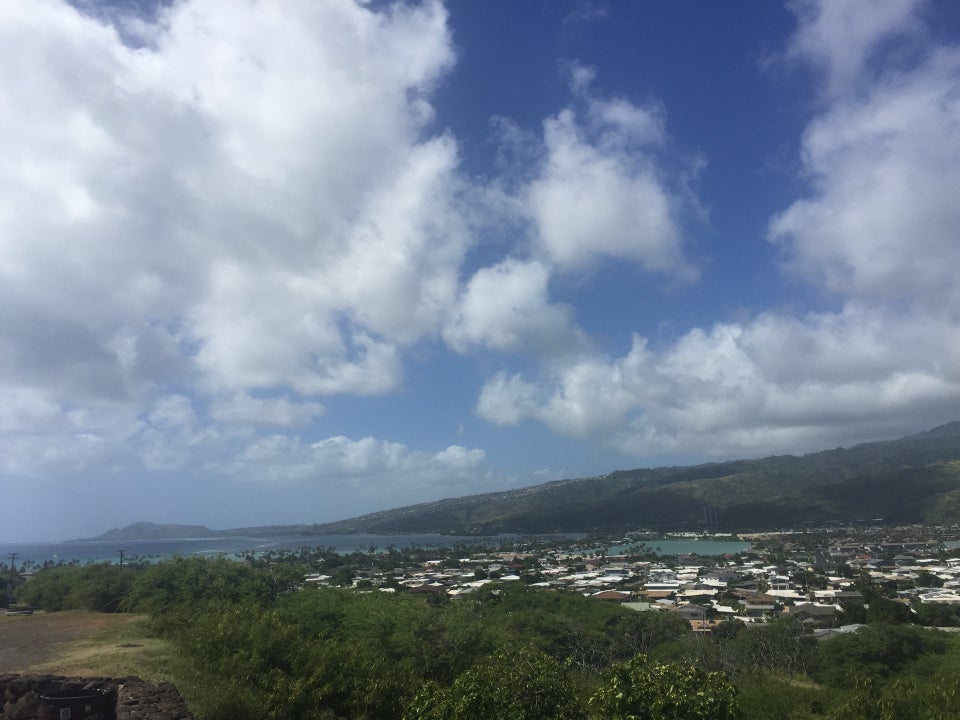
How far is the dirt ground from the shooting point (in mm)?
18062

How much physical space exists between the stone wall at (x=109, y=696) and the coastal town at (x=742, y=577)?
32907 mm

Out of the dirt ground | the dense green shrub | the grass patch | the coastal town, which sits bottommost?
the coastal town

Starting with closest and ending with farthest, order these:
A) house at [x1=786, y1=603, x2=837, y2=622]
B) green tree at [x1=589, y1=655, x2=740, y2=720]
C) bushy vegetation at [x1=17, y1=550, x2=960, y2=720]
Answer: green tree at [x1=589, y1=655, x2=740, y2=720] → bushy vegetation at [x1=17, y1=550, x2=960, y2=720] → house at [x1=786, y1=603, x2=837, y2=622]

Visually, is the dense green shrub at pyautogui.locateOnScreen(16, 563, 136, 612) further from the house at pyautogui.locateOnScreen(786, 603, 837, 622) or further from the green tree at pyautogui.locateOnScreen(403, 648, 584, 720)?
the house at pyautogui.locateOnScreen(786, 603, 837, 622)

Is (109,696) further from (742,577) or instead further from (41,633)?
(742,577)

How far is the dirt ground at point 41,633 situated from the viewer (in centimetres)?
1806

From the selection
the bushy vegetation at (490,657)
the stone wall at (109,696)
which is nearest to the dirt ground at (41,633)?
the bushy vegetation at (490,657)

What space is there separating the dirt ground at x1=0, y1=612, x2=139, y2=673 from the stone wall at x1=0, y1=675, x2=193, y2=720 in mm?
3733

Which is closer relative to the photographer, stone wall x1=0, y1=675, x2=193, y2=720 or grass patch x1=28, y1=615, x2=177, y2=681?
stone wall x1=0, y1=675, x2=193, y2=720

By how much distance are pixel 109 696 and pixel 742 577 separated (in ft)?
242

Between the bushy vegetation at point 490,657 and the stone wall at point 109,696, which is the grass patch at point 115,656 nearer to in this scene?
the bushy vegetation at point 490,657

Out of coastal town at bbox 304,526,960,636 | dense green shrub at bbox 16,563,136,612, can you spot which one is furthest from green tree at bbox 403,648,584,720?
coastal town at bbox 304,526,960,636

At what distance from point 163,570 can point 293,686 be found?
22.6 m

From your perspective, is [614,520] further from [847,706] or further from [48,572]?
[847,706]
